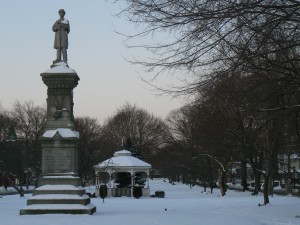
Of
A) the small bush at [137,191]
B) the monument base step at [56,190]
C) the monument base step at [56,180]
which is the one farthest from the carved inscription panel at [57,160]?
the small bush at [137,191]

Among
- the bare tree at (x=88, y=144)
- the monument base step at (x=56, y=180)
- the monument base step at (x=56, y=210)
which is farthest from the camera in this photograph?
the bare tree at (x=88, y=144)

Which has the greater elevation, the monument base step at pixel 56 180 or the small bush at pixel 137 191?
the monument base step at pixel 56 180

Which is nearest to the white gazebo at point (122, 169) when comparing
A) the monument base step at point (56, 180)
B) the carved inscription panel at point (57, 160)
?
the carved inscription panel at point (57, 160)

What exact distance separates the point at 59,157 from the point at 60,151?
0.24 metres

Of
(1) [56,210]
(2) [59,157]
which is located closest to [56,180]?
(2) [59,157]

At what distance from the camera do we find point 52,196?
68.7ft

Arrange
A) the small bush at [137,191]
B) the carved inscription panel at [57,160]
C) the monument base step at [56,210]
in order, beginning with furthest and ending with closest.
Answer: the small bush at [137,191]
the carved inscription panel at [57,160]
the monument base step at [56,210]

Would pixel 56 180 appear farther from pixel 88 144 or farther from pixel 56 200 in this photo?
pixel 88 144

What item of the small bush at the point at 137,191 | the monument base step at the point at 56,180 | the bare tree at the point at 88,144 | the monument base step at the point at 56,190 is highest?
the bare tree at the point at 88,144

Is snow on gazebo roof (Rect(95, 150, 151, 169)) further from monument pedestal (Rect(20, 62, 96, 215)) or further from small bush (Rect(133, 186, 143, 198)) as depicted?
monument pedestal (Rect(20, 62, 96, 215))

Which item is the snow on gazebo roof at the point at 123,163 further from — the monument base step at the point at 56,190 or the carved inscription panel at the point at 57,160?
the monument base step at the point at 56,190

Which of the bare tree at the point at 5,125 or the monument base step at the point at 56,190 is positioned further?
the bare tree at the point at 5,125

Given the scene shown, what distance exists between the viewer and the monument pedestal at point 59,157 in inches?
815

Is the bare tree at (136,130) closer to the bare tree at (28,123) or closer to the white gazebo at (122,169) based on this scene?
the bare tree at (28,123)
